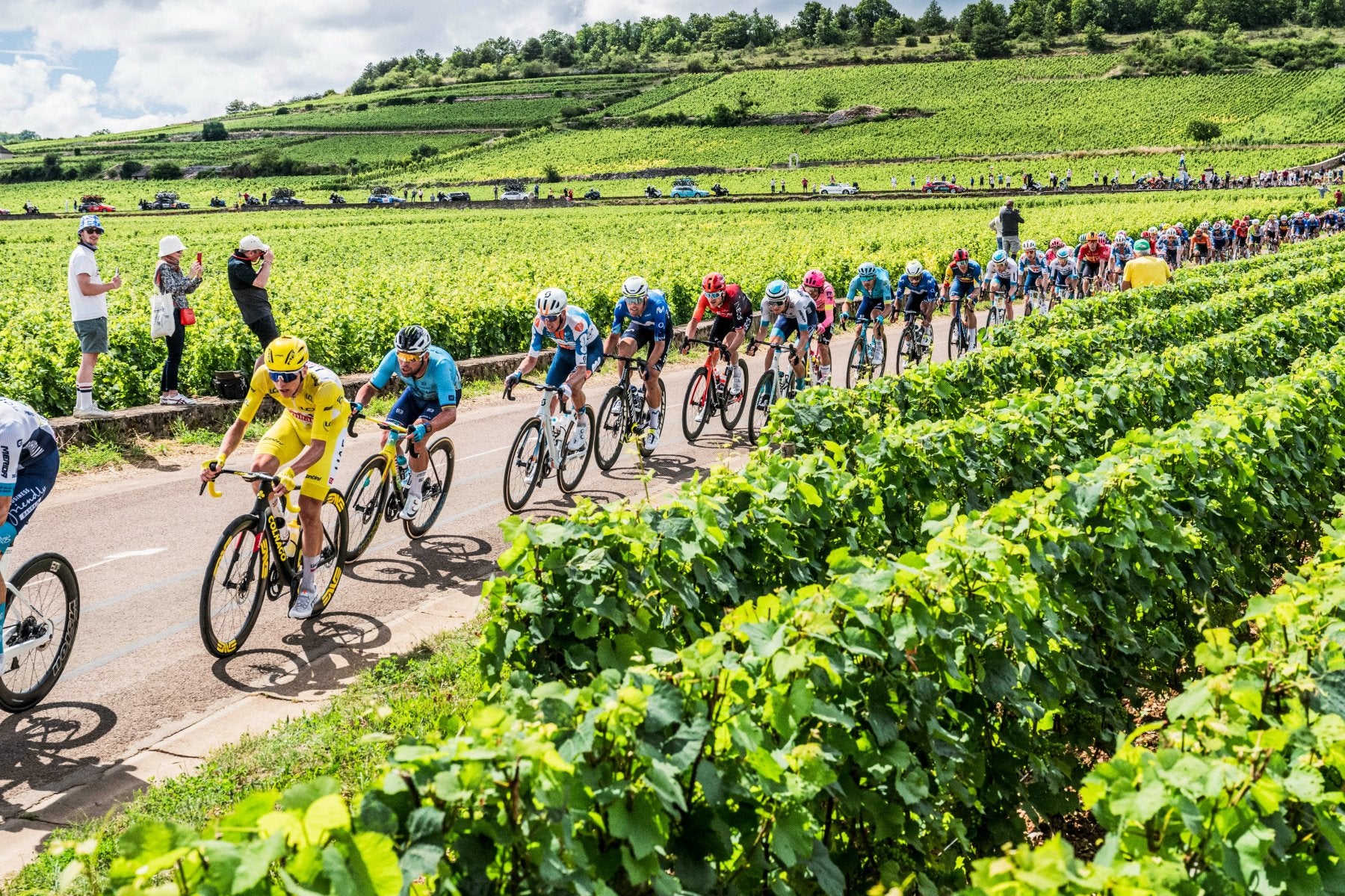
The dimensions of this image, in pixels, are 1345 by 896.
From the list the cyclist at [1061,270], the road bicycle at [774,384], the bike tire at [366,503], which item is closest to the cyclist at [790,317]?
the road bicycle at [774,384]

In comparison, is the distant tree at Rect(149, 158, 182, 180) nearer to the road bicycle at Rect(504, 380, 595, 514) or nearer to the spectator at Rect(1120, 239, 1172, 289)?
the spectator at Rect(1120, 239, 1172, 289)

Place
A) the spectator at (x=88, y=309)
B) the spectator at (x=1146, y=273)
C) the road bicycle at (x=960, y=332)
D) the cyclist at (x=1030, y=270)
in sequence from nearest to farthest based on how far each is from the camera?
the spectator at (x=88, y=309) → the road bicycle at (x=960, y=332) → the spectator at (x=1146, y=273) → the cyclist at (x=1030, y=270)

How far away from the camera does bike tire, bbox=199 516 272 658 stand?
7.40m

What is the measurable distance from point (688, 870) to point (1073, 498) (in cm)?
371

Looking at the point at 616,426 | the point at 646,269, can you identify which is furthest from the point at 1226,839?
the point at 646,269

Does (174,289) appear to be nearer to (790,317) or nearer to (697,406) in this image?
(697,406)

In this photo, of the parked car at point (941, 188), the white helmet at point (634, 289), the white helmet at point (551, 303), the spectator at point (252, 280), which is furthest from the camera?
the parked car at point (941, 188)

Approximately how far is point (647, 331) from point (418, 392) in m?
3.81

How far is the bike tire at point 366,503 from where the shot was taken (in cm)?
956

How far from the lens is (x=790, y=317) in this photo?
14.9 metres

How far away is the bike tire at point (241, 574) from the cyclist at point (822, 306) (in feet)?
29.1

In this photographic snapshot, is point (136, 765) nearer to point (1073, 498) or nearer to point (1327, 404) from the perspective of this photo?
point (1073, 498)

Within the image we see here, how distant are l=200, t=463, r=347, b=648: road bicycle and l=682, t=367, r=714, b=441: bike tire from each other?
6908 millimetres

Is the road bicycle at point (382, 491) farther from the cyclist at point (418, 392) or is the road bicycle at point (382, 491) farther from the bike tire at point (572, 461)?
the bike tire at point (572, 461)
